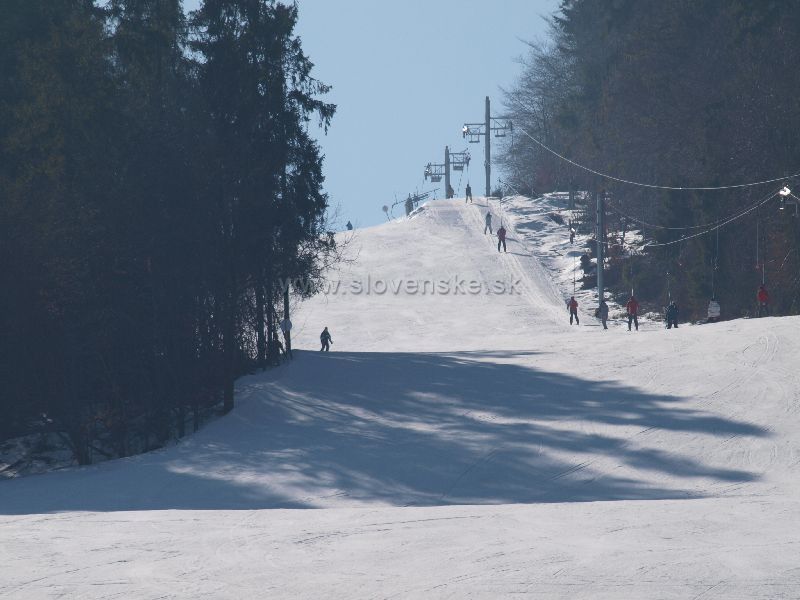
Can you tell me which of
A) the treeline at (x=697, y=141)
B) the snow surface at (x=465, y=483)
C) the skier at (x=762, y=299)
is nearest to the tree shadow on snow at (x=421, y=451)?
the snow surface at (x=465, y=483)

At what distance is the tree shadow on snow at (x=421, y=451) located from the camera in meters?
18.7

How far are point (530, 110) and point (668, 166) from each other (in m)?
39.0

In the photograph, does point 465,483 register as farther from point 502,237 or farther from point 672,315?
point 502,237

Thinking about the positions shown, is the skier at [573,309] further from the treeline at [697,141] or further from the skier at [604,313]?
the treeline at [697,141]

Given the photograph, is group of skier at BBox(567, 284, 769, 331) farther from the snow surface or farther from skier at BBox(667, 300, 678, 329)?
the snow surface

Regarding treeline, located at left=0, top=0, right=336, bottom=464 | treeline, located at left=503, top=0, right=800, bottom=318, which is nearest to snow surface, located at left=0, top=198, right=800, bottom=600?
treeline, located at left=0, top=0, right=336, bottom=464

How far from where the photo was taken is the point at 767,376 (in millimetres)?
25891

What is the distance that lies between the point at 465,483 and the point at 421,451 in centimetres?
253

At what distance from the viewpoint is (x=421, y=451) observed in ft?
71.8

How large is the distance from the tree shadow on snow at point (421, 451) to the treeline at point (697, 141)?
16.3m

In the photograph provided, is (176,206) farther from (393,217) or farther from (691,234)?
(393,217)

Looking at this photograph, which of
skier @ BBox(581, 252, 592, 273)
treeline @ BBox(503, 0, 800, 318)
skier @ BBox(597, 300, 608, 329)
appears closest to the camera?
skier @ BBox(597, 300, 608, 329)

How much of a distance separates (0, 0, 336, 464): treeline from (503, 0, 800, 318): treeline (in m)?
17.8

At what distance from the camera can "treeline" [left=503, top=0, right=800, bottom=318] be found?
141 feet
